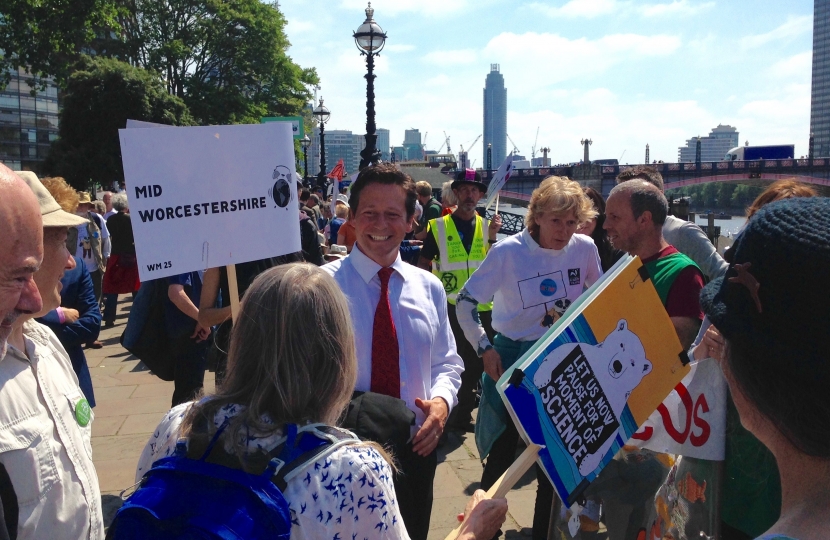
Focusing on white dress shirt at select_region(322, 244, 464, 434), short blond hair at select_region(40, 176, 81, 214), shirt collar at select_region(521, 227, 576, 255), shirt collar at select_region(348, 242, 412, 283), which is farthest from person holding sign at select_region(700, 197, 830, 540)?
short blond hair at select_region(40, 176, 81, 214)

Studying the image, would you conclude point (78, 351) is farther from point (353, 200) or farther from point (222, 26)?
point (222, 26)

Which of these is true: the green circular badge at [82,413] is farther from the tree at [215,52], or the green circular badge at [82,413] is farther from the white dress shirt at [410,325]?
the tree at [215,52]

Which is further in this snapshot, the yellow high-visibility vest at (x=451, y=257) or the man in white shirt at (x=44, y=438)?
the yellow high-visibility vest at (x=451, y=257)

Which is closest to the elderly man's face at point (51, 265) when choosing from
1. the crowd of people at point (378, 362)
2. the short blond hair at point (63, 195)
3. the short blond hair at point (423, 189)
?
the crowd of people at point (378, 362)

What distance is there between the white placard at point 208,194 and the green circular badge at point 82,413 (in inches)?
29.4

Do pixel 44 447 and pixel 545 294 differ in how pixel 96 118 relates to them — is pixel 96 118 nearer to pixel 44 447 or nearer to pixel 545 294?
pixel 545 294

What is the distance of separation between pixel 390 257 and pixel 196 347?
1929mm

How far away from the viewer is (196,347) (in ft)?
13.8

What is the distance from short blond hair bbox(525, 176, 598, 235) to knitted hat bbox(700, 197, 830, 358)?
263 centimetres

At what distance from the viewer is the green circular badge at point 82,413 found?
2066mm

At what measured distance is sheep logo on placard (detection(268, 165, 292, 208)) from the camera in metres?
3.15

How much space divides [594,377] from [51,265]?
6.22 ft

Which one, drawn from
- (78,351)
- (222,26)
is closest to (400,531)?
(78,351)

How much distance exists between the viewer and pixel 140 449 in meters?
5.37
